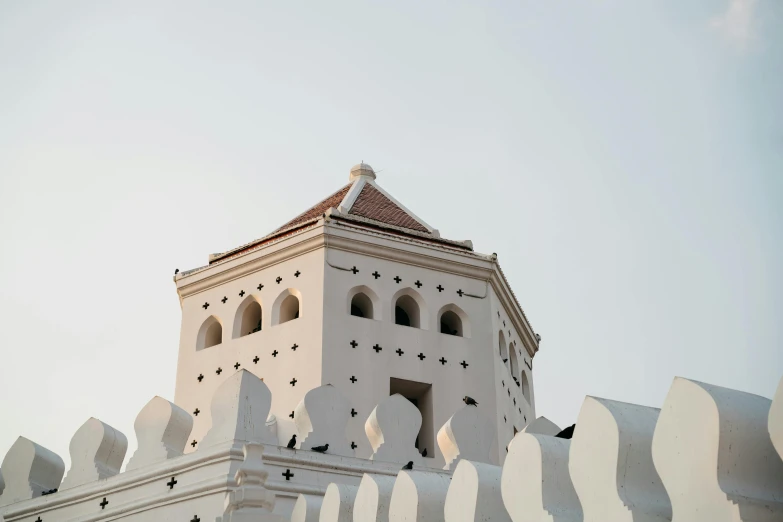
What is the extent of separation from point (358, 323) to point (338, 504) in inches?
334

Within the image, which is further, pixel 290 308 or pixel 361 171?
pixel 361 171

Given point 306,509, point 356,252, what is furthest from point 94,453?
point 356,252

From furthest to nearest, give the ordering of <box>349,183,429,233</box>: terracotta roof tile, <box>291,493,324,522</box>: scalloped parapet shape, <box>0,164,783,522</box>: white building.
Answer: <box>349,183,429,233</box>: terracotta roof tile
<box>291,493,324,522</box>: scalloped parapet shape
<box>0,164,783,522</box>: white building

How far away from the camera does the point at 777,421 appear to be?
5590mm

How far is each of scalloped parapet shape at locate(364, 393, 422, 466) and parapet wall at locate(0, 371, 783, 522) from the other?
0.04 ft

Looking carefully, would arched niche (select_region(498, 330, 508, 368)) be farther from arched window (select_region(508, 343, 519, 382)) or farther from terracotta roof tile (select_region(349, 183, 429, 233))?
terracotta roof tile (select_region(349, 183, 429, 233))

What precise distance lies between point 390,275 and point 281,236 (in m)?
2.07

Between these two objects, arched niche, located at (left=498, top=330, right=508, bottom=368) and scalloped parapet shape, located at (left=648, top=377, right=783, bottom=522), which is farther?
arched niche, located at (left=498, top=330, right=508, bottom=368)

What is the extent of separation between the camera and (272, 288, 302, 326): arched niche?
58.5 ft

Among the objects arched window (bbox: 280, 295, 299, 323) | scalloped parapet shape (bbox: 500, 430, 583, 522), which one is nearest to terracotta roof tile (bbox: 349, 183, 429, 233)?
arched window (bbox: 280, 295, 299, 323)

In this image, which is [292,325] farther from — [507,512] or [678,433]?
[678,433]

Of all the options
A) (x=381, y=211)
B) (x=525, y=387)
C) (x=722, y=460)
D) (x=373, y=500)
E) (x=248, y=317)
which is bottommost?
(x=722, y=460)

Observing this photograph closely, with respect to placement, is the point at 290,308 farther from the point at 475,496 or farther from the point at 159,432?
the point at 475,496

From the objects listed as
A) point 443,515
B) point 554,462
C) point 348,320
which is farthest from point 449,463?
point 348,320
